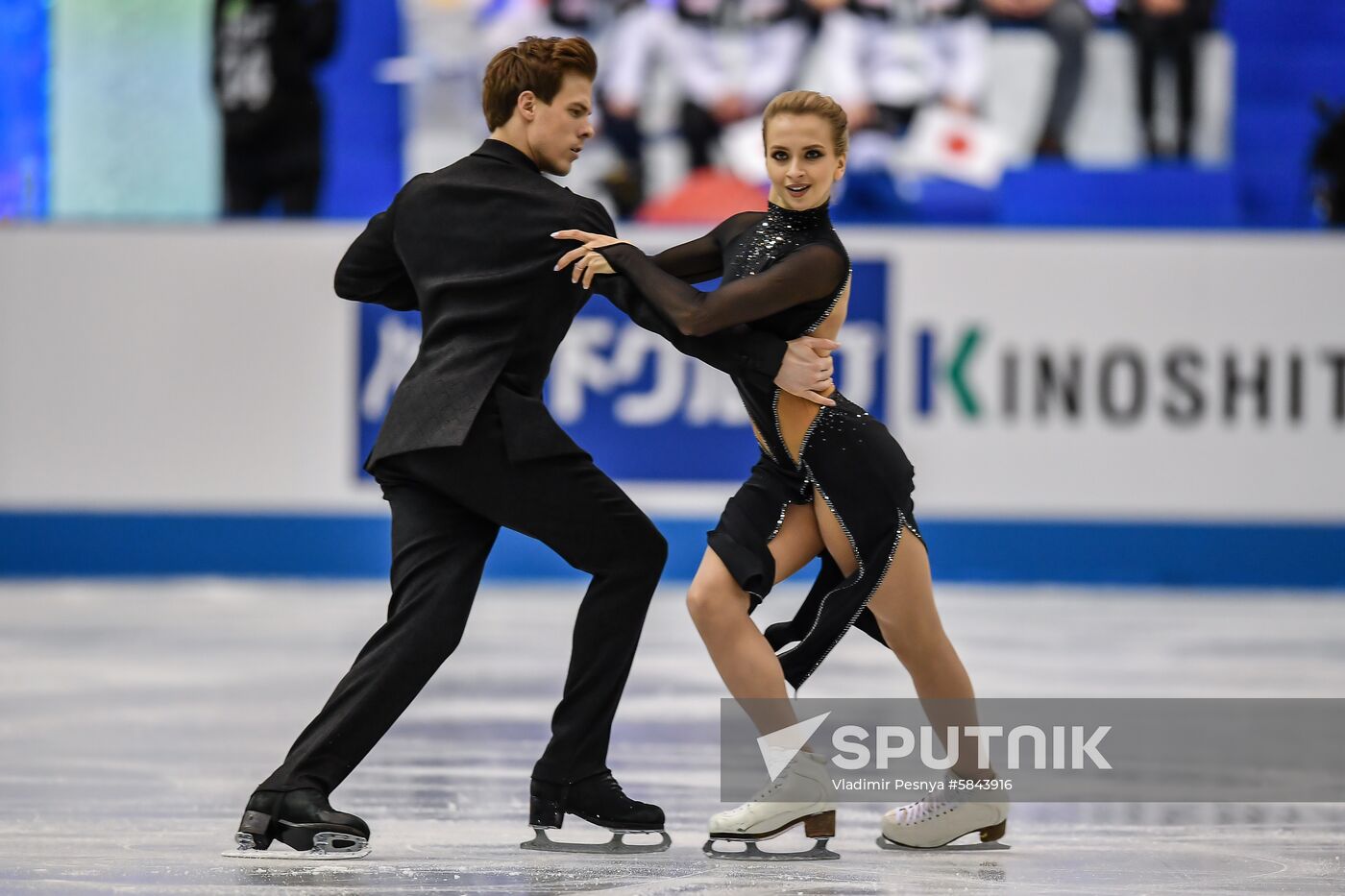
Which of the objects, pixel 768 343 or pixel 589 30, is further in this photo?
pixel 589 30

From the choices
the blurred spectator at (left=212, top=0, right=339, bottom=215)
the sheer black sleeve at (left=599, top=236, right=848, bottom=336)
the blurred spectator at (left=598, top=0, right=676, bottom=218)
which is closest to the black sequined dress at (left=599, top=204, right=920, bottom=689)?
the sheer black sleeve at (left=599, top=236, right=848, bottom=336)

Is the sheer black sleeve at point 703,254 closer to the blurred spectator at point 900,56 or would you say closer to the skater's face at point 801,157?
the skater's face at point 801,157

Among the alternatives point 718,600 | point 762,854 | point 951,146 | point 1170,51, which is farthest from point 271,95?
point 762,854

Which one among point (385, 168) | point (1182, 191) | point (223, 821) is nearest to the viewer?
point (223, 821)

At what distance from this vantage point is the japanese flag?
1005cm

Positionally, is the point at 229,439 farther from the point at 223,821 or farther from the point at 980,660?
the point at 223,821

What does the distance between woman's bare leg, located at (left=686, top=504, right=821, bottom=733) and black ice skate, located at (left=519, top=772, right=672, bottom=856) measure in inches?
9.6

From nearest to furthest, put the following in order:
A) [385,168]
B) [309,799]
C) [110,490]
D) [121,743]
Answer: [309,799] < [121,743] < [110,490] < [385,168]

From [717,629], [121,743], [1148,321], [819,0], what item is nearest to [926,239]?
[1148,321]

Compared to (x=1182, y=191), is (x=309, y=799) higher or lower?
lower

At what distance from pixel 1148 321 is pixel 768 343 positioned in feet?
17.8

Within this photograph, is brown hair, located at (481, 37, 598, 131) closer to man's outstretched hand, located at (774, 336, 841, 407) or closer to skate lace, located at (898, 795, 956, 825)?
man's outstretched hand, located at (774, 336, 841, 407)

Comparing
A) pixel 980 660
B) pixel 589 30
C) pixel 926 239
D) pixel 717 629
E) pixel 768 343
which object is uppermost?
pixel 589 30

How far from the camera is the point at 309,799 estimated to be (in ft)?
9.25
